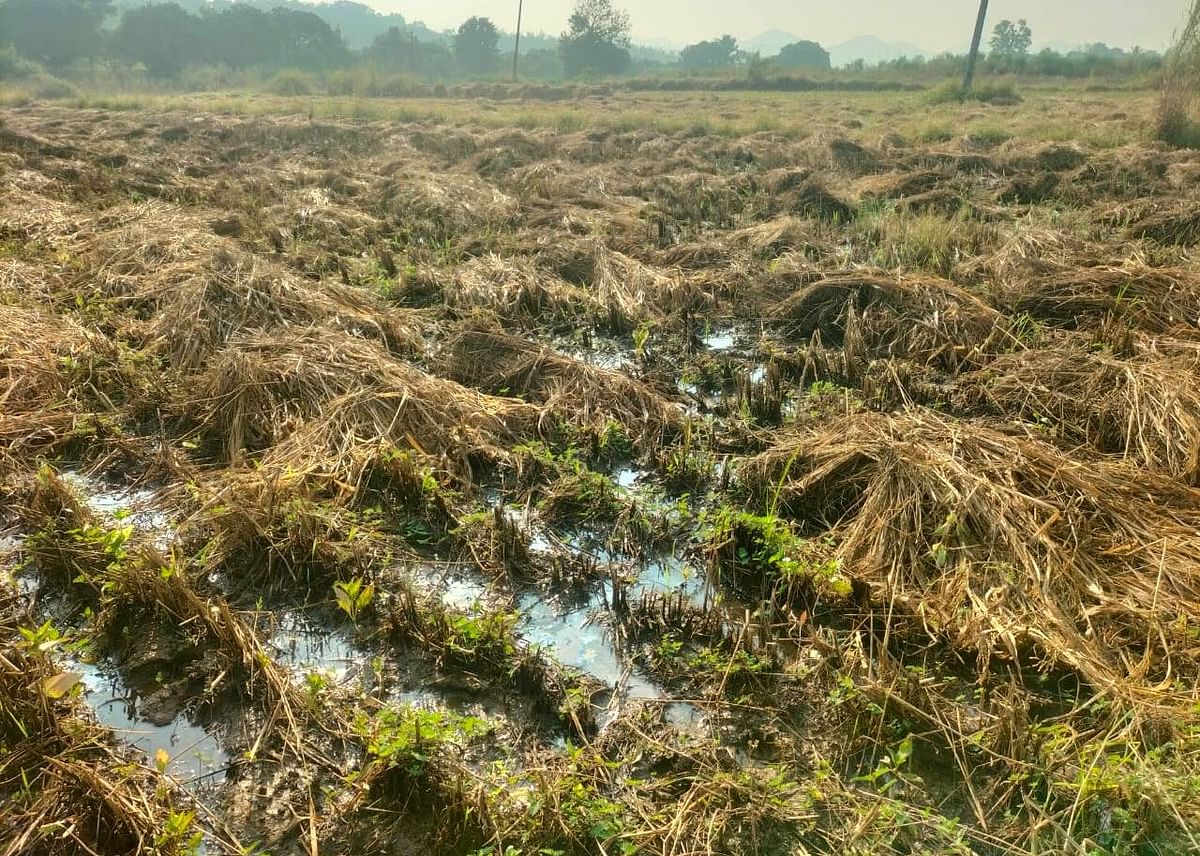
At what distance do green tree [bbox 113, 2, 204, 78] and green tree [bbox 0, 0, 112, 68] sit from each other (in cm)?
159

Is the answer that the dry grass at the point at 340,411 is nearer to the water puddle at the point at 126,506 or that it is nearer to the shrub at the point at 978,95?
the water puddle at the point at 126,506

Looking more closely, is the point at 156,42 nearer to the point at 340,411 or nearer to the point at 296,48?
the point at 296,48

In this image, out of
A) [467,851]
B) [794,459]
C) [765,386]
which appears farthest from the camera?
[765,386]

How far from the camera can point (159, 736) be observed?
7.38ft

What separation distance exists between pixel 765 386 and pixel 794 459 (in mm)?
995

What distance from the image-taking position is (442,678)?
2490mm

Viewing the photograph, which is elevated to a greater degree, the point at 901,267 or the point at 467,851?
the point at 901,267

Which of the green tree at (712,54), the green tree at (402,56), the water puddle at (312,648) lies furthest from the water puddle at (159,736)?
the green tree at (712,54)

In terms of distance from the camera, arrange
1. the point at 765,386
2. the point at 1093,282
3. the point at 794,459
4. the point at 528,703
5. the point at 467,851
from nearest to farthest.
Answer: the point at 467,851 < the point at 528,703 < the point at 794,459 < the point at 765,386 < the point at 1093,282

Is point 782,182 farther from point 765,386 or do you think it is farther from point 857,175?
point 765,386

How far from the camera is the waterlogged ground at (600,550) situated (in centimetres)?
202

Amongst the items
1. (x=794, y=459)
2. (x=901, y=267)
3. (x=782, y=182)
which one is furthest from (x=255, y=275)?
(x=782, y=182)

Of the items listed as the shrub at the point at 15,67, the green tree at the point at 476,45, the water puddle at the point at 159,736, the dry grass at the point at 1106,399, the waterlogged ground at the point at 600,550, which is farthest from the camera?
the green tree at the point at 476,45

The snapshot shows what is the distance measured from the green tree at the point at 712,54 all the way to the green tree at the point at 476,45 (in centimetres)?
1962
